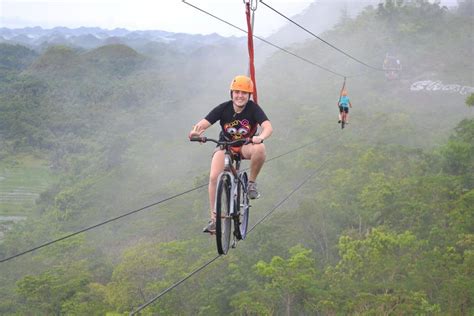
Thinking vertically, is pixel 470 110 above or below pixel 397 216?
above

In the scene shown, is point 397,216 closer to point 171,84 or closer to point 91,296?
point 91,296

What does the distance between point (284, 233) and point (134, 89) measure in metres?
94.6

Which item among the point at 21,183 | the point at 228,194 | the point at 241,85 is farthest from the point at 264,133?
the point at 21,183

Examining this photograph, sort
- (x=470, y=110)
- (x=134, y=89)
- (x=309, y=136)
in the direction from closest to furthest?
1. (x=470, y=110)
2. (x=309, y=136)
3. (x=134, y=89)

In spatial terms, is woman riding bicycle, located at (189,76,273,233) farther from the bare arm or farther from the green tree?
the green tree

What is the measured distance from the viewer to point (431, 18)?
2950 inches

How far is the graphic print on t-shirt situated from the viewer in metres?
5.76

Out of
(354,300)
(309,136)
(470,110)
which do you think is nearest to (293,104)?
(309,136)

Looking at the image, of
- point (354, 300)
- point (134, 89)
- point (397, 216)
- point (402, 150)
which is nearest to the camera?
point (354, 300)

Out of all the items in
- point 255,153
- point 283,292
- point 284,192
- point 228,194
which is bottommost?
point 283,292

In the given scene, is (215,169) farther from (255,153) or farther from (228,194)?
(255,153)

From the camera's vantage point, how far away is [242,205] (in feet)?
20.3

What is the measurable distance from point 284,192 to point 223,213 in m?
43.2

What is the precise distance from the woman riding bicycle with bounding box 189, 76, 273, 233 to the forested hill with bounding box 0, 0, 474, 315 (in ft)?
Result: 2.36
